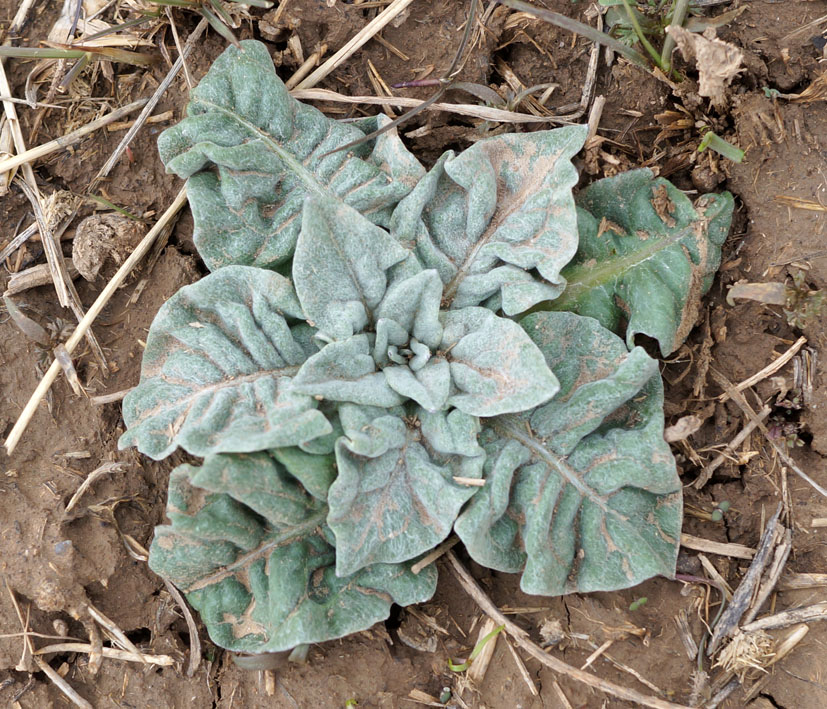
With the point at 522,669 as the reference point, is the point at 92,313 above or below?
above

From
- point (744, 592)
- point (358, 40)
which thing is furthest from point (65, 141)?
point (744, 592)

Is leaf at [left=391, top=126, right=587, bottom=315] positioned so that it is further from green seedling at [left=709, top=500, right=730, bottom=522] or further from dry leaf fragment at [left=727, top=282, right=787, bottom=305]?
green seedling at [left=709, top=500, right=730, bottom=522]

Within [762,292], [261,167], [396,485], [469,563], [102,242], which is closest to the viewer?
[396,485]

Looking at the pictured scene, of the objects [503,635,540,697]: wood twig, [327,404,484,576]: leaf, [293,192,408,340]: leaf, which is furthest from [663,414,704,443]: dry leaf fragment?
[293,192,408,340]: leaf

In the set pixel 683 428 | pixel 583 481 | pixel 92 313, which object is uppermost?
pixel 92 313

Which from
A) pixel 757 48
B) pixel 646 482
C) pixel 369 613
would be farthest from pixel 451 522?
pixel 757 48

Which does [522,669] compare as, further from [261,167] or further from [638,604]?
[261,167]

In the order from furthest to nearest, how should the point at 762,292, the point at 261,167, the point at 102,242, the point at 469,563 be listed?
the point at 102,242
the point at 469,563
the point at 261,167
the point at 762,292

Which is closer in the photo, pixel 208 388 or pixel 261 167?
pixel 208 388
